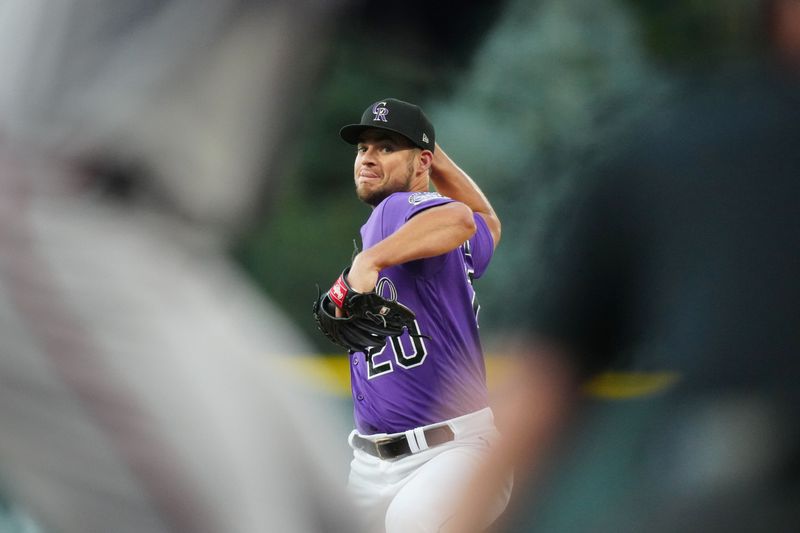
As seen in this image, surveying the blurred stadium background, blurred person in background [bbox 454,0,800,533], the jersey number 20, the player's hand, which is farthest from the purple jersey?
the blurred stadium background

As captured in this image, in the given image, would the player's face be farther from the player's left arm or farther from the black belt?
the black belt

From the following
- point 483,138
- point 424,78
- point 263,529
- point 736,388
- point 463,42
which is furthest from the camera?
point 483,138

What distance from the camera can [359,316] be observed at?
52.5 inches

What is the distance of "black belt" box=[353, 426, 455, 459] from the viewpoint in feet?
4.80

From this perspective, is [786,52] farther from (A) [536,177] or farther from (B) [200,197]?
(A) [536,177]

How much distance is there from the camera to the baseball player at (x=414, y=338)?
1.38 meters

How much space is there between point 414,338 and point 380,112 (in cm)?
35

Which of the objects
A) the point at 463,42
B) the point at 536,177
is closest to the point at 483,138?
the point at 536,177

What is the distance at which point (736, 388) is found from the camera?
0.56m

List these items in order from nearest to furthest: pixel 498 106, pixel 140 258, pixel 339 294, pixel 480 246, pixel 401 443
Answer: pixel 140 258 → pixel 339 294 → pixel 401 443 → pixel 480 246 → pixel 498 106

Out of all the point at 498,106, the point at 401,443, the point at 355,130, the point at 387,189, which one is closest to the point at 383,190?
the point at 387,189

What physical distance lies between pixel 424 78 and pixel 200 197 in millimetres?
3630

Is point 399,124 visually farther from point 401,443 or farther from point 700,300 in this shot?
point 700,300

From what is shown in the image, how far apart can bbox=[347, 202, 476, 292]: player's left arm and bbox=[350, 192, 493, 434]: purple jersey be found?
65 millimetres
